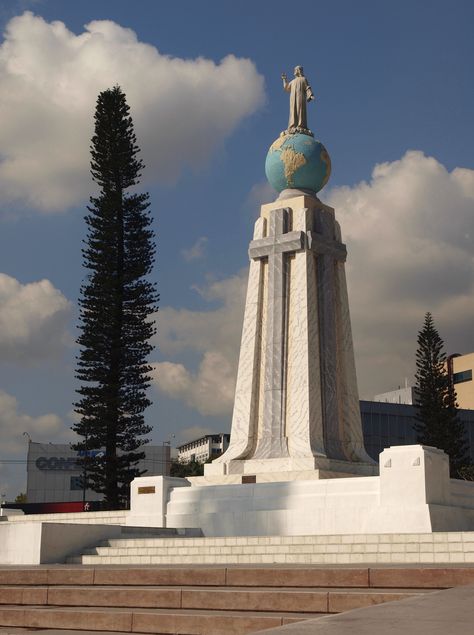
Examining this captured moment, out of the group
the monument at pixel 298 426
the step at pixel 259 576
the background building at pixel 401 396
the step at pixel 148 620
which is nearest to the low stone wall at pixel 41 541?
the monument at pixel 298 426

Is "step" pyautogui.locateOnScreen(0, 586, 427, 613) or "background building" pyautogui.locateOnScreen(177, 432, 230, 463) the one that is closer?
"step" pyautogui.locateOnScreen(0, 586, 427, 613)

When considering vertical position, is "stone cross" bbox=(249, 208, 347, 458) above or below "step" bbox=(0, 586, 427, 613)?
above

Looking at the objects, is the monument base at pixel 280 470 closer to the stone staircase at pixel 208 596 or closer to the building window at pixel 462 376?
the stone staircase at pixel 208 596

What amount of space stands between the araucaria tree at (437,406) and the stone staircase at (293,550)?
18829 mm

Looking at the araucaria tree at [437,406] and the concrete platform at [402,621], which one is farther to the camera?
the araucaria tree at [437,406]

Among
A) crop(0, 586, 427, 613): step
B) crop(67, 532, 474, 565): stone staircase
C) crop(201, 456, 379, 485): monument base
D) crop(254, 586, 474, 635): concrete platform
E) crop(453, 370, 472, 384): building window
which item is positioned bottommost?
crop(0, 586, 427, 613): step

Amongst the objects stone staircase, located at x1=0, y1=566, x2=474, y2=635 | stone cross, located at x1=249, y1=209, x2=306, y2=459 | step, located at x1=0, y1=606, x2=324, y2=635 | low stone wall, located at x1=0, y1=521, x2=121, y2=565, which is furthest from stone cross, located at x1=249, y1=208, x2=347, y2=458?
step, located at x1=0, y1=606, x2=324, y2=635

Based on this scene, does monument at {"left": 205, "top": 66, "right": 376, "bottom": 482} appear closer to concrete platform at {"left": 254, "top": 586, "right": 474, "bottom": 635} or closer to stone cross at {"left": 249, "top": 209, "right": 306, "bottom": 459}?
stone cross at {"left": 249, "top": 209, "right": 306, "bottom": 459}

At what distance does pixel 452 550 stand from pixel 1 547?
21.0 ft

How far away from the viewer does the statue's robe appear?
20.5 meters

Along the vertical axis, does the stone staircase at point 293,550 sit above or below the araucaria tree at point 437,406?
below

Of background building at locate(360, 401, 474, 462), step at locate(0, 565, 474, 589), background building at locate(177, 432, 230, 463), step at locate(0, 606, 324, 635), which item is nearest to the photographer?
step at locate(0, 606, 324, 635)

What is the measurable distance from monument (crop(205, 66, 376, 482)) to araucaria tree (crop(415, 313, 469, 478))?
11409 mm

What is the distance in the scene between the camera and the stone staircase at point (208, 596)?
6.80 metres
